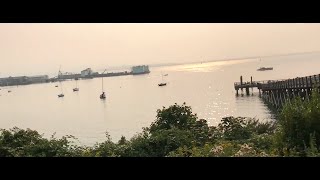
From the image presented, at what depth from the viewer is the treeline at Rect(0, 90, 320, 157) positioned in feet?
22.3

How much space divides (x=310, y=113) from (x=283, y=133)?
599 mm

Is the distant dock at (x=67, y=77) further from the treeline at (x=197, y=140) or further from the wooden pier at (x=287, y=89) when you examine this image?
the treeline at (x=197, y=140)

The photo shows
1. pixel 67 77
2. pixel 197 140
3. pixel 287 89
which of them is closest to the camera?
pixel 197 140

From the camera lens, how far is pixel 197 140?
11086 mm

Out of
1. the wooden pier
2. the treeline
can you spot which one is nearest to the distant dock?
the wooden pier

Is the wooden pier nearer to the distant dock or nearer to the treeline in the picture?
the treeline

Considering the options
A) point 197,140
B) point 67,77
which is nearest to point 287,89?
point 197,140

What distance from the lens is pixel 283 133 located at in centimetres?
746

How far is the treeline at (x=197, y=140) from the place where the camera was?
680 cm

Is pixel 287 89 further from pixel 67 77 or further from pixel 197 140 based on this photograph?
pixel 67 77

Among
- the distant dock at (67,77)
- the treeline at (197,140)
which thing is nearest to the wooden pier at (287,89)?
the treeline at (197,140)
